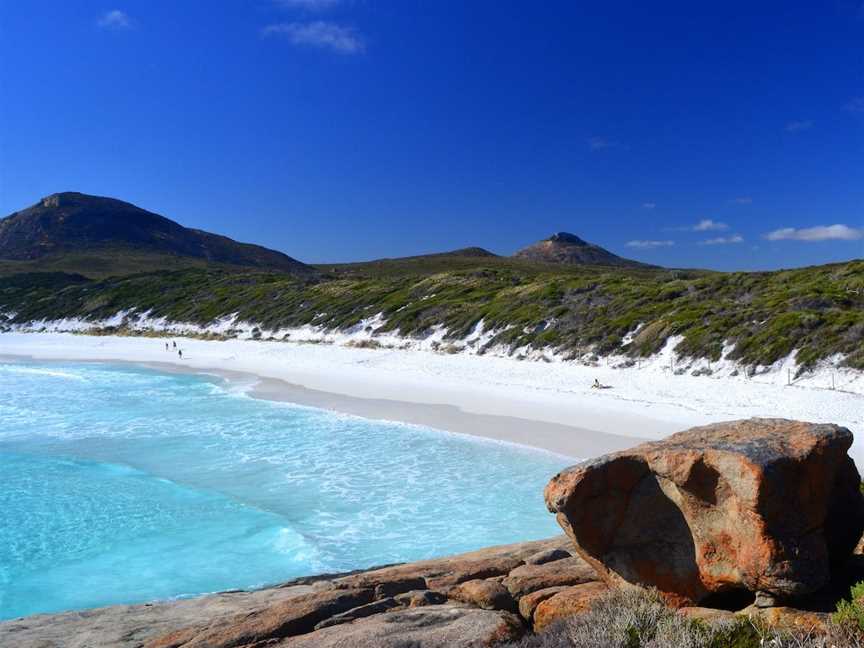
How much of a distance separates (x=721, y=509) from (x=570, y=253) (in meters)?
122

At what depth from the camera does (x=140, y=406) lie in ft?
77.1

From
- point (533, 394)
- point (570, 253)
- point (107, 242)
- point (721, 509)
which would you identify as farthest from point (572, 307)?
point (107, 242)

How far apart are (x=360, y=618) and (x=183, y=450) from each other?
12668 millimetres

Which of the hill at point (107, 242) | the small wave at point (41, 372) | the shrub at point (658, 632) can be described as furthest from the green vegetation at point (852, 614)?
the hill at point (107, 242)

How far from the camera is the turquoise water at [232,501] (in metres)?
9.38

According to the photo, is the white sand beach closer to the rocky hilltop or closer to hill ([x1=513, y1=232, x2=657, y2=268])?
the rocky hilltop

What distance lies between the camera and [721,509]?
4754mm

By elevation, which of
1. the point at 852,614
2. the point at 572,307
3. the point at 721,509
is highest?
the point at 572,307

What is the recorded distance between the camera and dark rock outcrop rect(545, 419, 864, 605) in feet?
14.6

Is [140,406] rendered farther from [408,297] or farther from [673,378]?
[408,297]

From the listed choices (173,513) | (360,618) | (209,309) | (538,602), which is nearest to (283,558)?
(173,513)

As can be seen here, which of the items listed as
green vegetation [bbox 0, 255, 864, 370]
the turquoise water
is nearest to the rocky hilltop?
the turquoise water

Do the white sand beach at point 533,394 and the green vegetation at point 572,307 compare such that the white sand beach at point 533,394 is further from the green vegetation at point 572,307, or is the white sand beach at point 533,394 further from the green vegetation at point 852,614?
the green vegetation at point 852,614

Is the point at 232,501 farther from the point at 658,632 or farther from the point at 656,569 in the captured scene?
the point at 658,632
